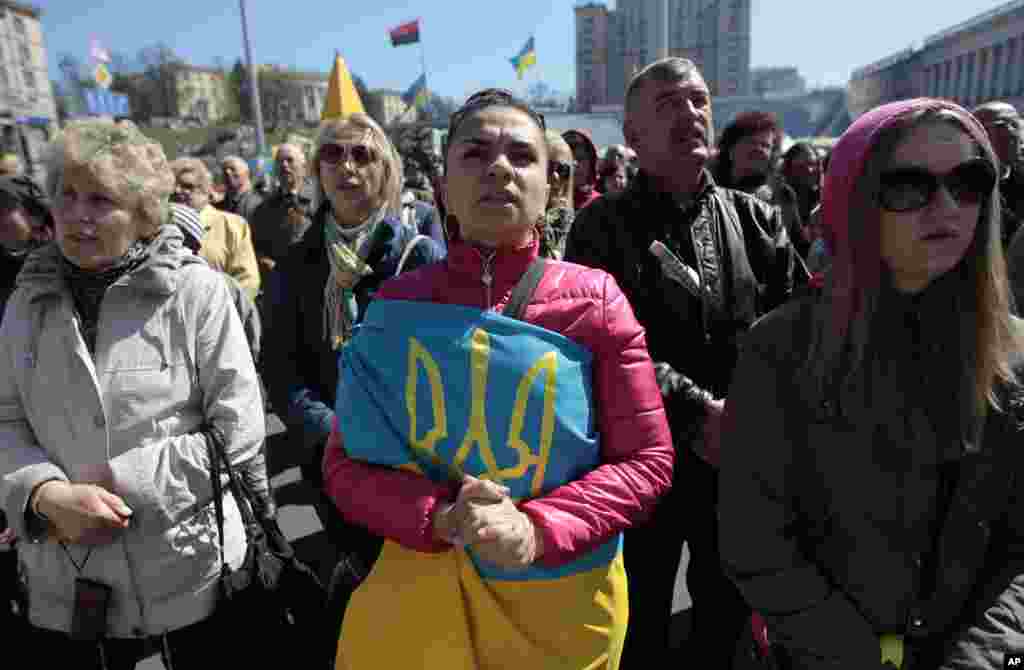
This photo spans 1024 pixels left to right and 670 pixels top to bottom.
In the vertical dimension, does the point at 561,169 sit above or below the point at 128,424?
above

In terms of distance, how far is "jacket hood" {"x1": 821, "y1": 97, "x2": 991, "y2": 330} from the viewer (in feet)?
4.10

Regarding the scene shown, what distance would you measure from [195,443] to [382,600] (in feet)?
2.78

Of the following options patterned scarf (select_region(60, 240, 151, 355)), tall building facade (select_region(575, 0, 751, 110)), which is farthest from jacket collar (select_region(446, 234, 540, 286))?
tall building facade (select_region(575, 0, 751, 110))

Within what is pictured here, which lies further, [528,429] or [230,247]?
[230,247]

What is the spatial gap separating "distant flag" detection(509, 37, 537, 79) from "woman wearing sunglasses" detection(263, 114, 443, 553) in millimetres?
17347

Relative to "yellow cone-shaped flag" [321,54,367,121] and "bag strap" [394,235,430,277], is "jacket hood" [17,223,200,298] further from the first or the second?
"yellow cone-shaped flag" [321,54,367,121]

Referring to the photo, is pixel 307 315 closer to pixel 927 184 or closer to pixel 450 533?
pixel 450 533

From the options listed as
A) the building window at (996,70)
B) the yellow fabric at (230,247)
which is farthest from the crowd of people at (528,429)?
the building window at (996,70)

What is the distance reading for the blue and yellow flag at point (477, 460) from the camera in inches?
51.4

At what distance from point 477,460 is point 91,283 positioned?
1281mm

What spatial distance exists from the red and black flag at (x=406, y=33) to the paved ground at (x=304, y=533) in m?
16.6

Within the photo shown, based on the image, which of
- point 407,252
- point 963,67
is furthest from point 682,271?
point 963,67

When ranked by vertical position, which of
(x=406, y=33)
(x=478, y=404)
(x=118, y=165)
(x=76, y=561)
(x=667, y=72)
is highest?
(x=406, y=33)

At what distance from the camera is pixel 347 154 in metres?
2.45
